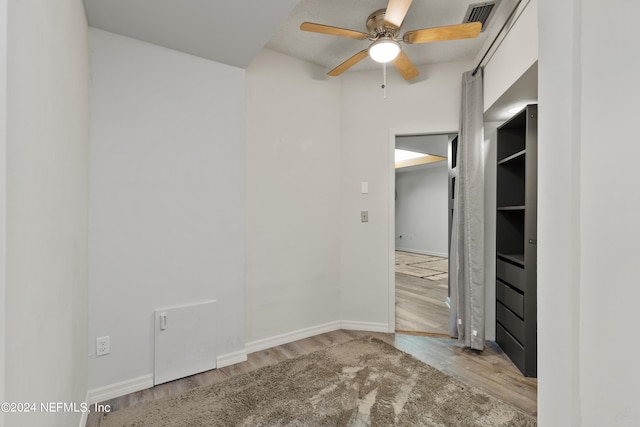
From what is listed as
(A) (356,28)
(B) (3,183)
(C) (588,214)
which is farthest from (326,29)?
(B) (3,183)

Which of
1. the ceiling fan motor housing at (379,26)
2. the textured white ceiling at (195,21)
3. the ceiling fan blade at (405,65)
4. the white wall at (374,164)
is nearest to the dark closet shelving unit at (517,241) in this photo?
the white wall at (374,164)

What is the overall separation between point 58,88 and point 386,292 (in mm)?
2806

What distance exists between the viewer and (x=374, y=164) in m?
3.08

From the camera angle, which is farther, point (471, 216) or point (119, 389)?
point (471, 216)

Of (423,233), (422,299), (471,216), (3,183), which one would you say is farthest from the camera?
(423,233)

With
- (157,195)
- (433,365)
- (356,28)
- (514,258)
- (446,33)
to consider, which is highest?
(356,28)

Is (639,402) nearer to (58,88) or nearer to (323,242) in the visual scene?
(58,88)

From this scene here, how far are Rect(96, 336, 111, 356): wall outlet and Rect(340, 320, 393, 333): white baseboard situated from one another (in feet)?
6.53

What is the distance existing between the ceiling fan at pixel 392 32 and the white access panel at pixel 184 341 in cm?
207

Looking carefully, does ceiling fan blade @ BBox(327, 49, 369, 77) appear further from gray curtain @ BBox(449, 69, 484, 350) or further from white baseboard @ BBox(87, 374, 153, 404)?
white baseboard @ BBox(87, 374, 153, 404)

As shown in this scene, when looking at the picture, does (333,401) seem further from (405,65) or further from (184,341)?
(405,65)

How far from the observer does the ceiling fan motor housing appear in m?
2.09

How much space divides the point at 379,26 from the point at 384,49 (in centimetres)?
17

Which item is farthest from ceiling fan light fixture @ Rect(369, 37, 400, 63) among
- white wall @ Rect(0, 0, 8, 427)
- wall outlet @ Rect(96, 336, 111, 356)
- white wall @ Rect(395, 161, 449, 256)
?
white wall @ Rect(395, 161, 449, 256)
